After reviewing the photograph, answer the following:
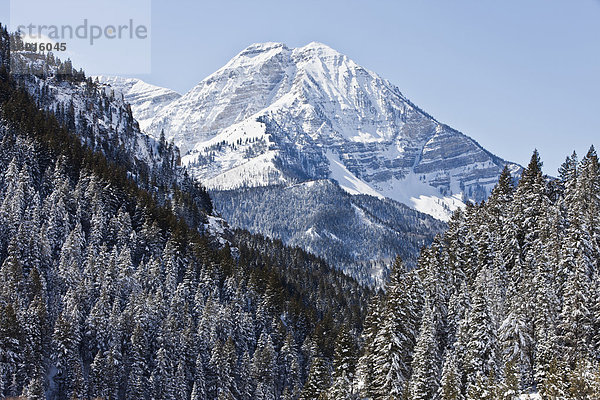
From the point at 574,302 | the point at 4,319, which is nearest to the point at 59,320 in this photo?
the point at 4,319

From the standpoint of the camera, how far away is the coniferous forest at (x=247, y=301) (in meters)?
62.2

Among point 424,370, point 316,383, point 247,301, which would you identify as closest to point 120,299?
point 247,301

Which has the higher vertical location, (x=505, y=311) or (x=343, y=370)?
(x=505, y=311)

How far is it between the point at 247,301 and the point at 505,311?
68.5 m

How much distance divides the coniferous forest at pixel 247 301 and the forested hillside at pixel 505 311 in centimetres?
25

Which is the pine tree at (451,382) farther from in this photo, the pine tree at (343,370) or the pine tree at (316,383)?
the pine tree at (316,383)

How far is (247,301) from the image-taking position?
128 meters

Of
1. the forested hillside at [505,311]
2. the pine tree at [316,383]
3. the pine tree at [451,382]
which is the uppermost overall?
the forested hillside at [505,311]

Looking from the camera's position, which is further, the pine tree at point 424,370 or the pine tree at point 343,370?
the pine tree at point 343,370

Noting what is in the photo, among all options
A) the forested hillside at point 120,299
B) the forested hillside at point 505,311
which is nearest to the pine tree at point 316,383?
the forested hillside at point 120,299

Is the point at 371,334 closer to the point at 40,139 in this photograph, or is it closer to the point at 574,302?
the point at 574,302

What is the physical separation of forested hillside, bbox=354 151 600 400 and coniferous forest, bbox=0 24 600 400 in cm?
25

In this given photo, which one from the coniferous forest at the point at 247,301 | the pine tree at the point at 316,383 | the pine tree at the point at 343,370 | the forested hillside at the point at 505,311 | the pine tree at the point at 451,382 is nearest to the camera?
the pine tree at the point at 451,382

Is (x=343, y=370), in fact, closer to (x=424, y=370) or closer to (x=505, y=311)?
(x=424, y=370)
